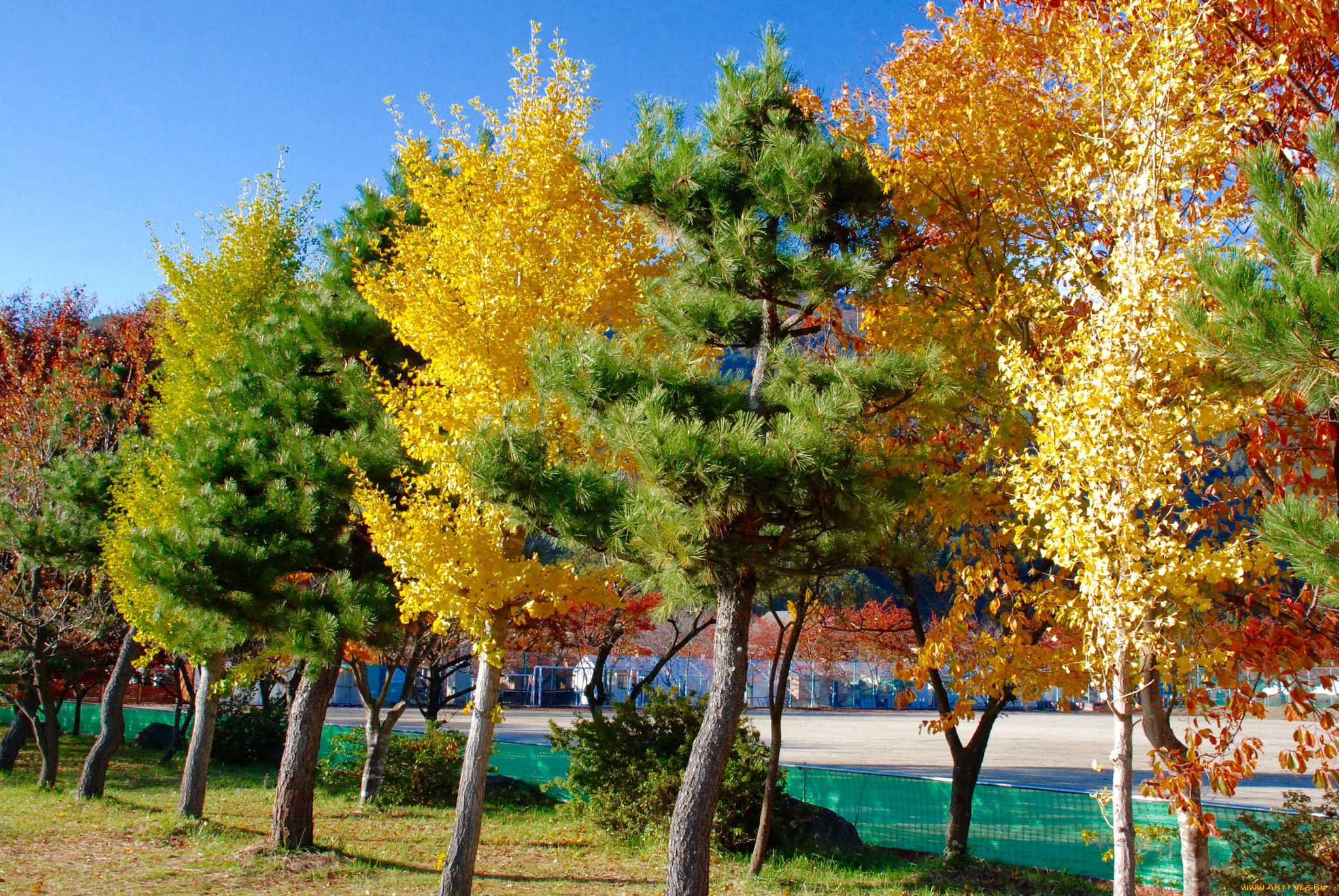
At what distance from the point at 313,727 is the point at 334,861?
1513 mm

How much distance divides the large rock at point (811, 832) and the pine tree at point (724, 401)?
3772mm

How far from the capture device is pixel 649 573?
7.62m

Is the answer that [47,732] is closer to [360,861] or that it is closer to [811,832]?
[360,861]

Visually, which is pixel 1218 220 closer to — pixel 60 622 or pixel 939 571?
pixel 939 571

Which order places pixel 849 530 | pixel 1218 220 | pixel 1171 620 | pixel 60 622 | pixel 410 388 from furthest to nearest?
pixel 60 622 < pixel 410 388 < pixel 849 530 < pixel 1218 220 < pixel 1171 620

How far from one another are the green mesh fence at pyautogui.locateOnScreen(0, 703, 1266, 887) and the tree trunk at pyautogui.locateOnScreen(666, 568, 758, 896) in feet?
11.2

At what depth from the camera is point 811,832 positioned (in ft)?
31.9

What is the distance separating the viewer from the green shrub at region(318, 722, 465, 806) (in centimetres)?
1410

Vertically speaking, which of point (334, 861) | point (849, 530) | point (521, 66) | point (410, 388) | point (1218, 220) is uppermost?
point (521, 66)

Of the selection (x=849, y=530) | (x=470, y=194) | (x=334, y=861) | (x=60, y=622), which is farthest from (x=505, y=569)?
(x=60, y=622)

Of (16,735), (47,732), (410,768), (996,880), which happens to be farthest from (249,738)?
(996,880)

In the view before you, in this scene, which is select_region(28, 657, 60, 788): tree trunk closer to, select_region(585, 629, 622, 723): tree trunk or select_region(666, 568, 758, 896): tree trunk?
select_region(585, 629, 622, 723): tree trunk

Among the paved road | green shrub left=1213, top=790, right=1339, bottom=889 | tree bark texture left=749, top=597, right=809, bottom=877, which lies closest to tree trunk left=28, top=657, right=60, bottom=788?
the paved road

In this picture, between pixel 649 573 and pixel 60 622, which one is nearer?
pixel 649 573
